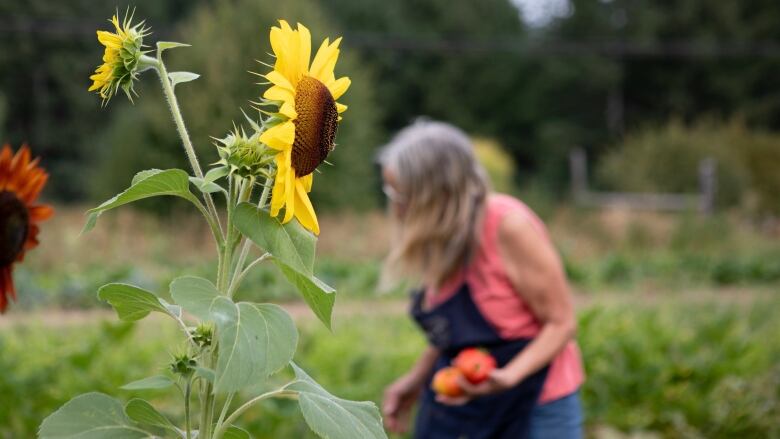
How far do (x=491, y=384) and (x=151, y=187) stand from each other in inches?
82.4

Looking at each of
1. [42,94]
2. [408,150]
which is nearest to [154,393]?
[408,150]

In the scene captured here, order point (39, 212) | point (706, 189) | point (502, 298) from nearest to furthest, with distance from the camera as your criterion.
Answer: point (39, 212)
point (502, 298)
point (706, 189)

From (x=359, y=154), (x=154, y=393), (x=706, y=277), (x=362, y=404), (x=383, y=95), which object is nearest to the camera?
(x=362, y=404)

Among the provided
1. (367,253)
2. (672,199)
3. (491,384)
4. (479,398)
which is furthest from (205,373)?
(672,199)

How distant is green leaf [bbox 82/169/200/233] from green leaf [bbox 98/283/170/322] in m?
0.07

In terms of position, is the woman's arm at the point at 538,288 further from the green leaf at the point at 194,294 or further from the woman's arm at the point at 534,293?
the green leaf at the point at 194,294

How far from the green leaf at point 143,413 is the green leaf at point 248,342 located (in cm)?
21

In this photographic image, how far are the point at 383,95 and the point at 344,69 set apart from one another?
19.4 metres

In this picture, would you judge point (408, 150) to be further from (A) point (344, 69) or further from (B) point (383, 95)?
(B) point (383, 95)

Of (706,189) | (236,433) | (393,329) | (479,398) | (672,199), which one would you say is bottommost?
(672,199)

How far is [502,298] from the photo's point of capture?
3227 mm

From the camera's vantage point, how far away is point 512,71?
38875 mm

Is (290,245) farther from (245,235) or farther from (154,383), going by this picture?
(154,383)

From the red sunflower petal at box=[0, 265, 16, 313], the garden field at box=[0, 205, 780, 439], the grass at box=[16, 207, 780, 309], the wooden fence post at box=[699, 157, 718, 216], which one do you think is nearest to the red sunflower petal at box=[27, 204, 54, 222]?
the red sunflower petal at box=[0, 265, 16, 313]
